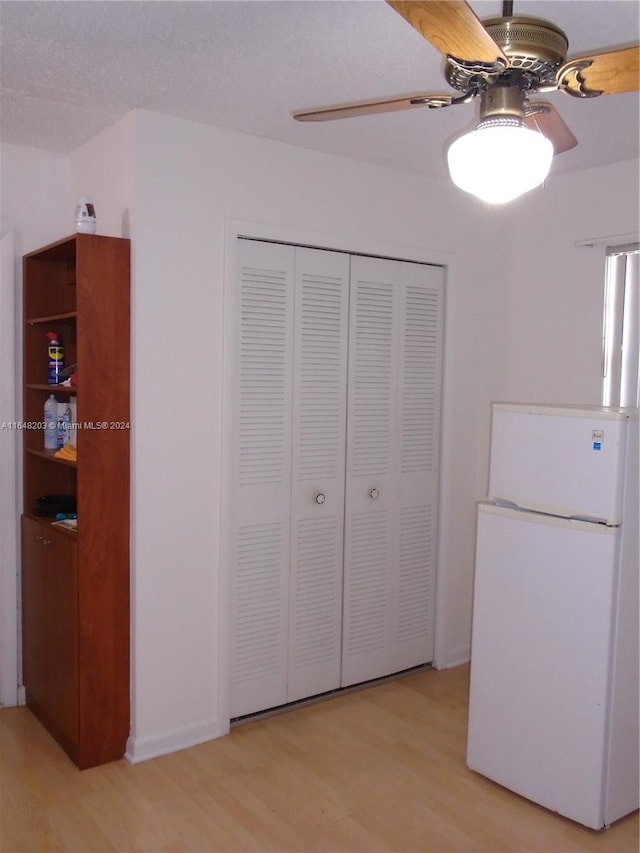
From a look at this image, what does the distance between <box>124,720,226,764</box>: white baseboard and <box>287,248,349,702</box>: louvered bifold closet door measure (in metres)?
0.41

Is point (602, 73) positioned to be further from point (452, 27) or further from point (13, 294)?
point (13, 294)

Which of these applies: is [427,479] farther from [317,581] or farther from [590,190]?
[590,190]

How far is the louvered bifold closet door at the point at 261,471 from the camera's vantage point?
3014mm

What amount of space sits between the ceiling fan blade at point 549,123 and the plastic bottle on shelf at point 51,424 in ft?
7.18

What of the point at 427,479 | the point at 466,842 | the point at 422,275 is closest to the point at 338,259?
the point at 422,275

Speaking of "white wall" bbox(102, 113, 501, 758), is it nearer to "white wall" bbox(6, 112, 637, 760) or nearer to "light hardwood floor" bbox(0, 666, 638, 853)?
"white wall" bbox(6, 112, 637, 760)

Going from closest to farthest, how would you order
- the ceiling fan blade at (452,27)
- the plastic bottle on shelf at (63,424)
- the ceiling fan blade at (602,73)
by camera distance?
the ceiling fan blade at (452,27), the ceiling fan blade at (602,73), the plastic bottle on shelf at (63,424)

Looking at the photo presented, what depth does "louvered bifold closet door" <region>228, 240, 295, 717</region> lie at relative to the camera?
3014 mm

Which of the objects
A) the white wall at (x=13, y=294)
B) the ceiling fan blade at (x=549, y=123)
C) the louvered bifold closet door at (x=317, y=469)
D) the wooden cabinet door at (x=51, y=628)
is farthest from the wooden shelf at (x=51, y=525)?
the ceiling fan blade at (x=549, y=123)

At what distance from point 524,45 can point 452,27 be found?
0.26 metres

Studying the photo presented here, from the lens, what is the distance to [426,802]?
2.61 meters

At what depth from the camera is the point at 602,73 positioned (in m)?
1.56

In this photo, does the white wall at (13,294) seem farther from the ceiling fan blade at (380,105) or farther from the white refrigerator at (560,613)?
the white refrigerator at (560,613)

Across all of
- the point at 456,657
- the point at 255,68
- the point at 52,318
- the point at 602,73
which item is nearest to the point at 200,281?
the point at 52,318
